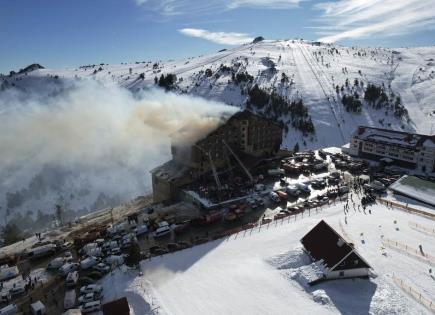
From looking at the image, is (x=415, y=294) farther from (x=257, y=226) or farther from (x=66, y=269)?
(x=66, y=269)

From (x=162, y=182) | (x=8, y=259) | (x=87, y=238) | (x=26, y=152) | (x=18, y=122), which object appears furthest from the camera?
(x=26, y=152)

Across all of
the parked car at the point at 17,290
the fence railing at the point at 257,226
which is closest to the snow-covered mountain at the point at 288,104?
the fence railing at the point at 257,226

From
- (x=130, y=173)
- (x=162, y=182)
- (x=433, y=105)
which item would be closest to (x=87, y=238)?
(x=162, y=182)

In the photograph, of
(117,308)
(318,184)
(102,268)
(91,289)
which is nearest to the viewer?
(117,308)

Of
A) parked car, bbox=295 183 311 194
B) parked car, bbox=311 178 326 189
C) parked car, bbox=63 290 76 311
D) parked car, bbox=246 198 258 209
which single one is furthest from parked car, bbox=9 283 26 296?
parked car, bbox=311 178 326 189

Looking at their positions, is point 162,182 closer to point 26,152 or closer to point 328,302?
point 328,302

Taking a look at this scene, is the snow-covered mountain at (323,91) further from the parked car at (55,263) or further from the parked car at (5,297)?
the parked car at (5,297)

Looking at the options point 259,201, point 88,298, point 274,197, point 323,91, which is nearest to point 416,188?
point 274,197

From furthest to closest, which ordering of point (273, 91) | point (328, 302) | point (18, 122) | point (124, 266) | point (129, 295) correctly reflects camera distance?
point (273, 91)
point (18, 122)
point (124, 266)
point (129, 295)
point (328, 302)

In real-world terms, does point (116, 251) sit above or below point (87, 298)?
above
